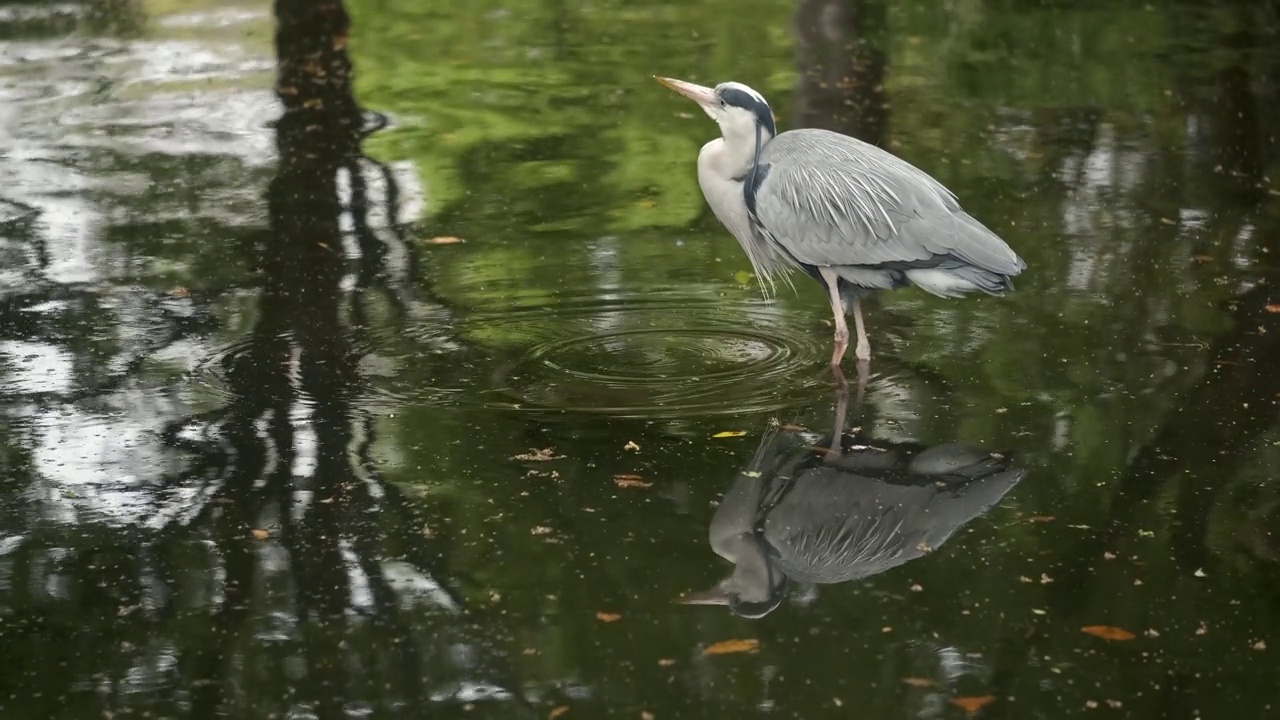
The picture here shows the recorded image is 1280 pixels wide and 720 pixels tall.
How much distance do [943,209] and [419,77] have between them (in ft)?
26.9

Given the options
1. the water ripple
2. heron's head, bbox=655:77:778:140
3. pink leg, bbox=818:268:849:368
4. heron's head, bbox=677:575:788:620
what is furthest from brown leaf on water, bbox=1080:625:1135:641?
heron's head, bbox=655:77:778:140

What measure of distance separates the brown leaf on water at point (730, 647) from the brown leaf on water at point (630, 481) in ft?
4.06

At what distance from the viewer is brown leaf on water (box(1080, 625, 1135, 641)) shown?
5217mm

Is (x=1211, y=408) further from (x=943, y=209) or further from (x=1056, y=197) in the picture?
(x=1056, y=197)

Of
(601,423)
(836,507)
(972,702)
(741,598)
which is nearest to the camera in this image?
(972,702)

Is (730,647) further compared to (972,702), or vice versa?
(730,647)

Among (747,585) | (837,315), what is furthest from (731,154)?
(747,585)

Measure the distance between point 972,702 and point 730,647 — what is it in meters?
0.74

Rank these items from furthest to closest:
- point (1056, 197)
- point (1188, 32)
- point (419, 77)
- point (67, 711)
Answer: point (1188, 32) < point (419, 77) < point (1056, 197) < point (67, 711)

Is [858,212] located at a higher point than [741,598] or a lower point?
higher

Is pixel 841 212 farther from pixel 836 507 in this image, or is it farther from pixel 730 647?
pixel 730 647

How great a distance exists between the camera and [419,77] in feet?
48.1

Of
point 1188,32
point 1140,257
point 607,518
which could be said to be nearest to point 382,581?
point 607,518

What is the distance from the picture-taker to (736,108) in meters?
7.48
